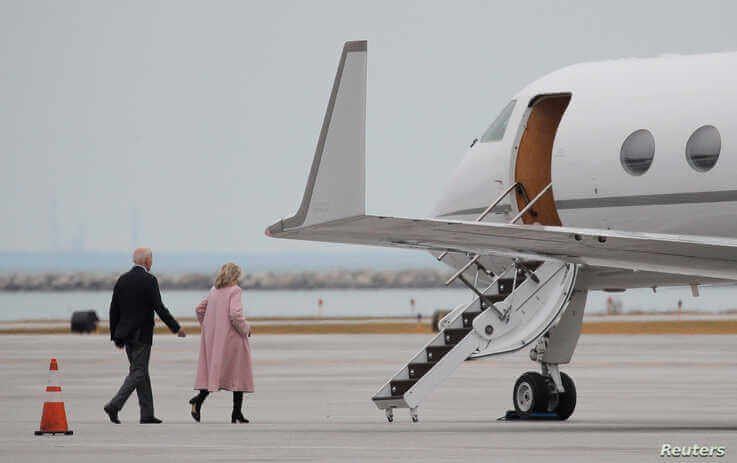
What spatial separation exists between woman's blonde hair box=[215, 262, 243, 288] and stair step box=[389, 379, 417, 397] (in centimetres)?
239

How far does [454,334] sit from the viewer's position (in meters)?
25.0

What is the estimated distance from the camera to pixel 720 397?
102 feet

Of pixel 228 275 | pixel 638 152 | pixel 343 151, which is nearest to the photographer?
pixel 343 151

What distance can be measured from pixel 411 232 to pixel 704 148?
3.59m

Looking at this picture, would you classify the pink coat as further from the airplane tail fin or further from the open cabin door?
the open cabin door

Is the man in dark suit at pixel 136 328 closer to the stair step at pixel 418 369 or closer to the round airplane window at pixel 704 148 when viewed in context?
the stair step at pixel 418 369

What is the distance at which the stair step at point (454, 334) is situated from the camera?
81.6 feet

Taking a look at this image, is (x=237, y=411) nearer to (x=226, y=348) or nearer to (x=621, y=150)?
(x=226, y=348)

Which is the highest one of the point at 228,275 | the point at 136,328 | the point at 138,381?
the point at 228,275

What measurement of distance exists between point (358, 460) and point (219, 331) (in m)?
6.35

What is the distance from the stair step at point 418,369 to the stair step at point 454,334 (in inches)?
17.1

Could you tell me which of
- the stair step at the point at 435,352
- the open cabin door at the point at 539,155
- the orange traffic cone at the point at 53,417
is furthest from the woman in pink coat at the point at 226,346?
the open cabin door at the point at 539,155

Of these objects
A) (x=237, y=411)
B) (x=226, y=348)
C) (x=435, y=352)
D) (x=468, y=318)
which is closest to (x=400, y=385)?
(x=435, y=352)

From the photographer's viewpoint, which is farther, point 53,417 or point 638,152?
point 638,152
